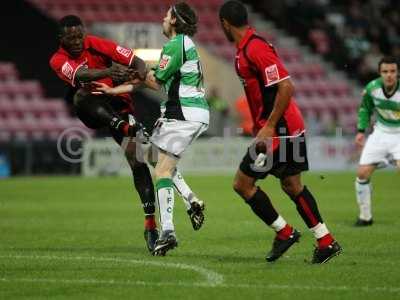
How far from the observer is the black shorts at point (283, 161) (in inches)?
318

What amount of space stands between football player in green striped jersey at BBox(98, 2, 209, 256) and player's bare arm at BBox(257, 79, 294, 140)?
1.23 meters

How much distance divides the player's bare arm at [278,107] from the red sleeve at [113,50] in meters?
2.04

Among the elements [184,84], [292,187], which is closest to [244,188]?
[292,187]

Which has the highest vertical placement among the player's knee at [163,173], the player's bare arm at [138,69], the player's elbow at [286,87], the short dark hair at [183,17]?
the short dark hair at [183,17]

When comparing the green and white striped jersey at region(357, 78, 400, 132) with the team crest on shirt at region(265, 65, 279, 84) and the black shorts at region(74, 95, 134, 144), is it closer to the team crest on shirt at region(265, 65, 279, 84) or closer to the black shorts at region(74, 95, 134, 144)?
the black shorts at region(74, 95, 134, 144)

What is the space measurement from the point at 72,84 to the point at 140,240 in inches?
77.0

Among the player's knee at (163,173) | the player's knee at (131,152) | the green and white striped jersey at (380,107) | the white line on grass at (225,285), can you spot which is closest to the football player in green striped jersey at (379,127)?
the green and white striped jersey at (380,107)

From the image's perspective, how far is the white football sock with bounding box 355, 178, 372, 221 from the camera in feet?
39.5

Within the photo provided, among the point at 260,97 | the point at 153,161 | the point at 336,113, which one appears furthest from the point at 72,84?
the point at 336,113

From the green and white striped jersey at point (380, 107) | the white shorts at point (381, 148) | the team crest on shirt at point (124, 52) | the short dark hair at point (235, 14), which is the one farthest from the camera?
the white shorts at point (381, 148)

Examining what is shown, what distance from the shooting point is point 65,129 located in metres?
24.4

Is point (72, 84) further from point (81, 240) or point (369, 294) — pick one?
point (369, 294)

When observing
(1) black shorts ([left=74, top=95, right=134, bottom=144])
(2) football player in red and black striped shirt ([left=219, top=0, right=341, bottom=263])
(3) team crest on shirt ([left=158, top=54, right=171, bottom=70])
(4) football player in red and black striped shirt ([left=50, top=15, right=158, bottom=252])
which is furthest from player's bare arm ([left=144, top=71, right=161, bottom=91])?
(2) football player in red and black striped shirt ([left=219, top=0, right=341, bottom=263])

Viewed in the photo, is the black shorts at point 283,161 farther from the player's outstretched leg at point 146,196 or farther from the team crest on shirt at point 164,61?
the player's outstretched leg at point 146,196
